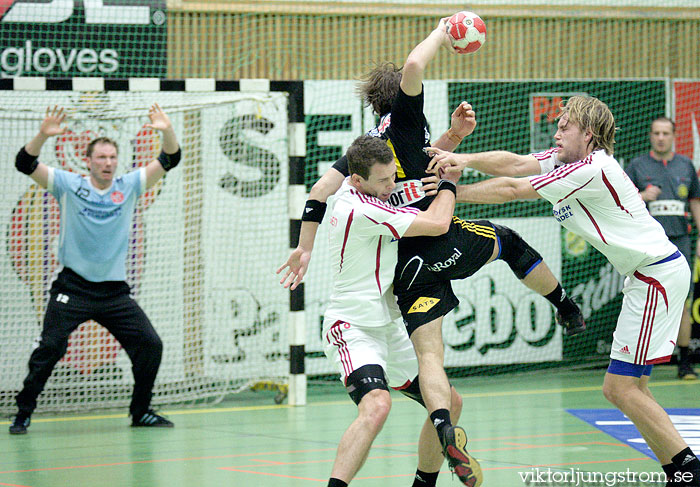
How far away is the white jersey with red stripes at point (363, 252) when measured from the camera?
5379mm

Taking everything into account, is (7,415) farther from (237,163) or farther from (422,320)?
(422,320)

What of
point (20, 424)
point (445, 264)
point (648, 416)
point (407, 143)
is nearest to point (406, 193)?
point (407, 143)

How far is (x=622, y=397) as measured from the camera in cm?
567

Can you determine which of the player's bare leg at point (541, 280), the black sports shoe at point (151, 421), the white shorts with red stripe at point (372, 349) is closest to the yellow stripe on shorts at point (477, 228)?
the player's bare leg at point (541, 280)

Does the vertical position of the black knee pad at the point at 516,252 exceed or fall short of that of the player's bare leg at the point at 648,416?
it exceeds it

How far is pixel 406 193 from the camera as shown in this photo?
5.83m

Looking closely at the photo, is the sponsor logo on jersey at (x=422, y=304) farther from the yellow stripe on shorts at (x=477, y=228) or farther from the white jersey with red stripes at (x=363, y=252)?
the yellow stripe on shorts at (x=477, y=228)

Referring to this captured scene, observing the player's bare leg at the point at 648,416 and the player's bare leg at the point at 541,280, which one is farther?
the player's bare leg at the point at 541,280

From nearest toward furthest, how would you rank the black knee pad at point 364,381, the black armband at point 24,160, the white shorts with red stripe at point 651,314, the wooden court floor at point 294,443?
the black knee pad at point 364,381, the white shorts with red stripe at point 651,314, the wooden court floor at point 294,443, the black armband at point 24,160

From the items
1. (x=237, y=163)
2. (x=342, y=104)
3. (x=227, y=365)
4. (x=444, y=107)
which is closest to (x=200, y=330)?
(x=227, y=365)

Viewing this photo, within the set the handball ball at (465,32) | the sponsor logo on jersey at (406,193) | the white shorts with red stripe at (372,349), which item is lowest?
the white shorts with red stripe at (372,349)

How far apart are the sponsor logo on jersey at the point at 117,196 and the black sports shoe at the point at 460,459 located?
4681 millimetres

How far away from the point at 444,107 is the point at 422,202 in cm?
570

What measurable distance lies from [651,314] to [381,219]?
1.63 metres
